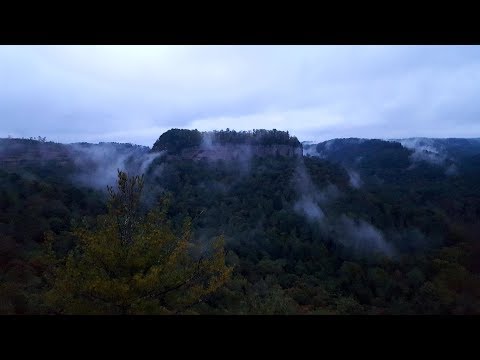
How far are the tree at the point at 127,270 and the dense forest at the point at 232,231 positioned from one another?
0.06ft

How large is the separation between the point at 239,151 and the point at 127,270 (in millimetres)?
32159

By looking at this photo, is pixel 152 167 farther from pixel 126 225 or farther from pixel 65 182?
pixel 126 225

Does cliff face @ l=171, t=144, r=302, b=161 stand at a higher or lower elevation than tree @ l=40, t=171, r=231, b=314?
higher

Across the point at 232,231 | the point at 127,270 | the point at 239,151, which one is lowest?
the point at 232,231

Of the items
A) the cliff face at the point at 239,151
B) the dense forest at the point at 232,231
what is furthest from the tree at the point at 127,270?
the cliff face at the point at 239,151

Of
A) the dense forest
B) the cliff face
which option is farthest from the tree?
the cliff face

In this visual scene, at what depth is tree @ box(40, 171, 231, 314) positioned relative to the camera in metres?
4.11

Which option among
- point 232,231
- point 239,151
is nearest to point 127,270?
point 232,231

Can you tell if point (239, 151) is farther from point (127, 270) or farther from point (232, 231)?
point (127, 270)

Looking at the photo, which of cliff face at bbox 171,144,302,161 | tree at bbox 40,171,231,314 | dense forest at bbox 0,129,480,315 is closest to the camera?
tree at bbox 40,171,231,314

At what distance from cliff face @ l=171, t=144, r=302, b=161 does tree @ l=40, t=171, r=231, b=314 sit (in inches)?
1195

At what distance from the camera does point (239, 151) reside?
36.2 metres

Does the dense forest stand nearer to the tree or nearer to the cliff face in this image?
the tree

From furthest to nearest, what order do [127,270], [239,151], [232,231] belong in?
[239,151]
[232,231]
[127,270]
